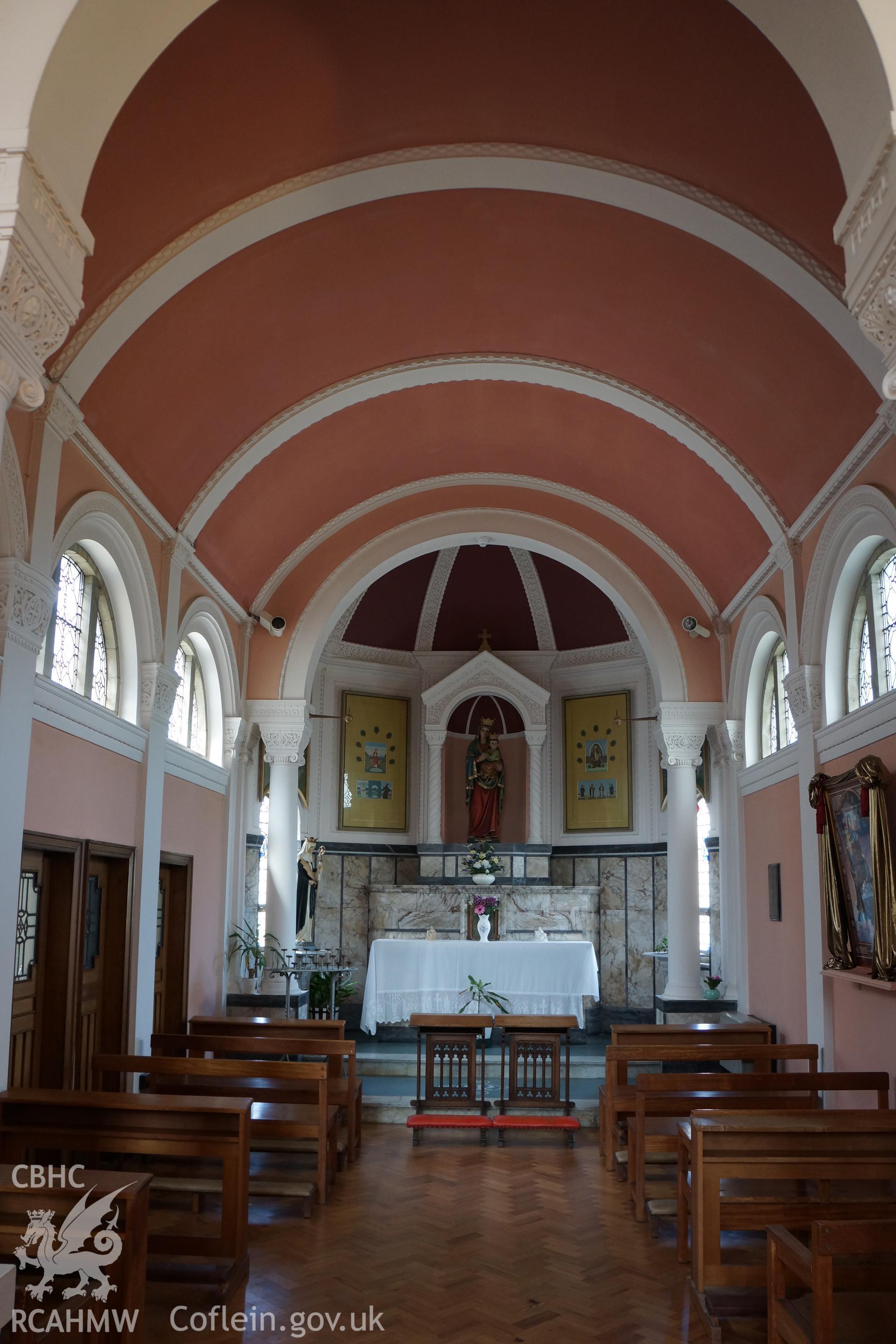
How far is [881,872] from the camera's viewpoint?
7.15m

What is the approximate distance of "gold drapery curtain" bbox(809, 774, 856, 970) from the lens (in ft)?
26.5

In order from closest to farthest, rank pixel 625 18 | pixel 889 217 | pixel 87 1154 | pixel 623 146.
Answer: pixel 889 217 → pixel 625 18 → pixel 623 146 → pixel 87 1154

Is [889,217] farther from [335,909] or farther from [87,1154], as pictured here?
[335,909]

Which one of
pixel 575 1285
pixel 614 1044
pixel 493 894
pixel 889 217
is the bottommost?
pixel 575 1285

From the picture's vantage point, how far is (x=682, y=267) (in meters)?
7.95

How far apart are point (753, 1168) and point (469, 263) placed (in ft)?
21.4

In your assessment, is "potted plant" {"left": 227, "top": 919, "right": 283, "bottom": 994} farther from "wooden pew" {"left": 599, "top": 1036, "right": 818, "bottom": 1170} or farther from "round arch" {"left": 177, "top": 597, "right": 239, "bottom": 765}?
"wooden pew" {"left": 599, "top": 1036, "right": 818, "bottom": 1170}

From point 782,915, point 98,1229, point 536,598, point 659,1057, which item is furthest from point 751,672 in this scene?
point 98,1229

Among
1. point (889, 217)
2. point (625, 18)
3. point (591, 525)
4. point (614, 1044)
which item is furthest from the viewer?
point (591, 525)

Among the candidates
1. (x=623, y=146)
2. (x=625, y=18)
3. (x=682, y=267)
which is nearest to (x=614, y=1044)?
(x=682, y=267)

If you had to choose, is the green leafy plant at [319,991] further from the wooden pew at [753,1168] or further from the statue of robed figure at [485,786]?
the wooden pew at [753,1168]

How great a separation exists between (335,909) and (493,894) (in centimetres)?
223

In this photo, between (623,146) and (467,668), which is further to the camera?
(467,668)

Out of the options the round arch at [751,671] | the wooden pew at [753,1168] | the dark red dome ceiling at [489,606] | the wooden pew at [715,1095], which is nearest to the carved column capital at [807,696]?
the round arch at [751,671]
